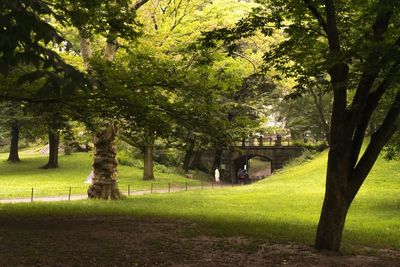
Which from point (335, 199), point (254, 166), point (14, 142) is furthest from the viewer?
point (254, 166)

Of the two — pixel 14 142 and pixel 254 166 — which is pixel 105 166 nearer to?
pixel 14 142

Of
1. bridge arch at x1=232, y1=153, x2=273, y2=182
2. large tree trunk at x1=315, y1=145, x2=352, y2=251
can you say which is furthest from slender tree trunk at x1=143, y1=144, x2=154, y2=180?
large tree trunk at x1=315, y1=145, x2=352, y2=251

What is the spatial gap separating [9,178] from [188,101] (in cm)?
2910

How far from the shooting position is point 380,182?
32625 mm

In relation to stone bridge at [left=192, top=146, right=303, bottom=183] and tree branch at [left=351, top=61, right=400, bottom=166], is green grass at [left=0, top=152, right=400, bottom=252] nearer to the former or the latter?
tree branch at [left=351, top=61, right=400, bottom=166]

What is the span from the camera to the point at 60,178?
3875 centimetres

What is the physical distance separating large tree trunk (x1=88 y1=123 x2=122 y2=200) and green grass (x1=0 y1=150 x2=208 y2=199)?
6.94 meters

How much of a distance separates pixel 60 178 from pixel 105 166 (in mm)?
18419

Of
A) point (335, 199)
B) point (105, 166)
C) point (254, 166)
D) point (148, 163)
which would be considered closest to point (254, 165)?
point (254, 166)

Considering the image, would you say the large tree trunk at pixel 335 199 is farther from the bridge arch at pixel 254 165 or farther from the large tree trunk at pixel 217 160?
the bridge arch at pixel 254 165

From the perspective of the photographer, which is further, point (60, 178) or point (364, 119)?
point (60, 178)

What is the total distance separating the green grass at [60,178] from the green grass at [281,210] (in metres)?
7.72

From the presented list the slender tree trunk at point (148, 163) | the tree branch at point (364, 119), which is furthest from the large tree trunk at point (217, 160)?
the tree branch at point (364, 119)

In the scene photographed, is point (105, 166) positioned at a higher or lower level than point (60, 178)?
higher
